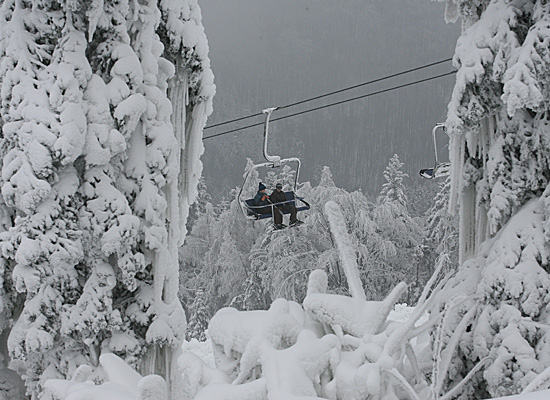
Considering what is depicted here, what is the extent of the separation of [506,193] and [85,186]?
12.6ft

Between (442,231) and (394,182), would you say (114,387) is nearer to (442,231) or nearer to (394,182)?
(442,231)

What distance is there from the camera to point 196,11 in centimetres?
702

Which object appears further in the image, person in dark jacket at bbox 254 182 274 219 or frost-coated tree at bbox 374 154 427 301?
frost-coated tree at bbox 374 154 427 301

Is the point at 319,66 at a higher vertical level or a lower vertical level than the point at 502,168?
higher

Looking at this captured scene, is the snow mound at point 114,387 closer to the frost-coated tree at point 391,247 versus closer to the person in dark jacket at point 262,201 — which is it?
the person in dark jacket at point 262,201

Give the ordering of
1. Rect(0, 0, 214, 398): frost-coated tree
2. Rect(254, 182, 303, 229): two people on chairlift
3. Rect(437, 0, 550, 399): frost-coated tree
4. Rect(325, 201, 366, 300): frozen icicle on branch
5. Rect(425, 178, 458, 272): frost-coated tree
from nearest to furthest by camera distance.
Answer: Rect(325, 201, 366, 300): frozen icicle on branch → Rect(437, 0, 550, 399): frost-coated tree → Rect(0, 0, 214, 398): frost-coated tree → Rect(254, 182, 303, 229): two people on chairlift → Rect(425, 178, 458, 272): frost-coated tree

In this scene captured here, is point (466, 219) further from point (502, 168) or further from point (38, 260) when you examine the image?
point (38, 260)

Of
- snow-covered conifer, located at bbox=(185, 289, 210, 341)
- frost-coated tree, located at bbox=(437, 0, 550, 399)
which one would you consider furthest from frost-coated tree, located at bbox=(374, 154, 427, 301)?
frost-coated tree, located at bbox=(437, 0, 550, 399)

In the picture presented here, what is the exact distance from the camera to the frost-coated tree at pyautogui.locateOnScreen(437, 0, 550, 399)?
4.10 m

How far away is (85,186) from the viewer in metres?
5.91

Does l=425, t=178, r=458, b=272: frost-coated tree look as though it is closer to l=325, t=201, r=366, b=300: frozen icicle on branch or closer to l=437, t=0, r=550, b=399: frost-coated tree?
l=437, t=0, r=550, b=399: frost-coated tree

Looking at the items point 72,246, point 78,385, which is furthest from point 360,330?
point 72,246

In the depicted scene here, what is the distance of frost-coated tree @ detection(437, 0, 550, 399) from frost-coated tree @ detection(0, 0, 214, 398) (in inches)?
119

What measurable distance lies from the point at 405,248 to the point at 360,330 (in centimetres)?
2595
